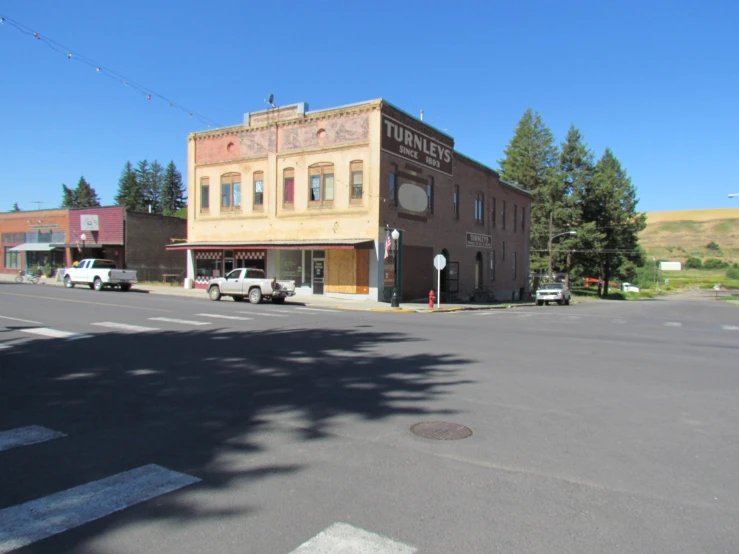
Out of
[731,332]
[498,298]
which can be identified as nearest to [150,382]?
[731,332]

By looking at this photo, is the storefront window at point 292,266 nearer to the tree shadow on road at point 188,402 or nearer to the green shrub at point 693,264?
the tree shadow on road at point 188,402

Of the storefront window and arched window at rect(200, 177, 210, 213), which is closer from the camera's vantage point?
the storefront window

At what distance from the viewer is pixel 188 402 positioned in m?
6.83

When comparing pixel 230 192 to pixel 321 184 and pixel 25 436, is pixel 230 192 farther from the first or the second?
pixel 25 436

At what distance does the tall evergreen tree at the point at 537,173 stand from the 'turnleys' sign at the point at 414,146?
102ft

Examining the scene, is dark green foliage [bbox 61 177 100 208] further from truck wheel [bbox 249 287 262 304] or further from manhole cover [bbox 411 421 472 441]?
manhole cover [bbox 411 421 472 441]

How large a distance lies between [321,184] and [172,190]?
327 feet

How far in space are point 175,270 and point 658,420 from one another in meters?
46.1

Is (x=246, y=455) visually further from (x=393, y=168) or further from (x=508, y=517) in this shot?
(x=393, y=168)

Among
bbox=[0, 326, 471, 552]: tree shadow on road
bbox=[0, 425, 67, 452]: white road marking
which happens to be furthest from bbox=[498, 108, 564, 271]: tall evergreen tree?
bbox=[0, 425, 67, 452]: white road marking

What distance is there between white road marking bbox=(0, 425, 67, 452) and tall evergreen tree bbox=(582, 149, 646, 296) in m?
63.6

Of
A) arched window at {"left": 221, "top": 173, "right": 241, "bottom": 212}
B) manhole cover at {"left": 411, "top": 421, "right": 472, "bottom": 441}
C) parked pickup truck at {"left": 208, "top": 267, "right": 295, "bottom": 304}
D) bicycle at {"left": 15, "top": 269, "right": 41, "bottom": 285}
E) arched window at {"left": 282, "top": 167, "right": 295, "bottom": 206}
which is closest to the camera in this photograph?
Answer: manhole cover at {"left": 411, "top": 421, "right": 472, "bottom": 441}

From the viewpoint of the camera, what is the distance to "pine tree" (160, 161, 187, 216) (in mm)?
121125

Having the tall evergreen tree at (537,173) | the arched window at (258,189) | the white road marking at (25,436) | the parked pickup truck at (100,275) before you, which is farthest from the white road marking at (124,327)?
the tall evergreen tree at (537,173)
